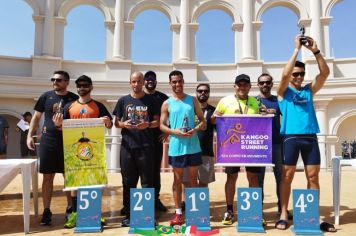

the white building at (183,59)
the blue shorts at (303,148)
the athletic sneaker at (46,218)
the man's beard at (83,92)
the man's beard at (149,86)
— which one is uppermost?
the white building at (183,59)

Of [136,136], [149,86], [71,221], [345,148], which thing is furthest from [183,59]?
[71,221]

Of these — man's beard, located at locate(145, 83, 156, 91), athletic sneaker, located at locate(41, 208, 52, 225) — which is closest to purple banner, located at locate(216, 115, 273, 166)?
man's beard, located at locate(145, 83, 156, 91)

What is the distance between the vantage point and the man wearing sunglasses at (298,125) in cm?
411

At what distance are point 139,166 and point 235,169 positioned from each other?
132cm

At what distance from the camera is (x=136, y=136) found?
4.43 meters

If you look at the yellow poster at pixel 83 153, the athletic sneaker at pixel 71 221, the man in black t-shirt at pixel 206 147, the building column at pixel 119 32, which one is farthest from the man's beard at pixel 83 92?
the building column at pixel 119 32

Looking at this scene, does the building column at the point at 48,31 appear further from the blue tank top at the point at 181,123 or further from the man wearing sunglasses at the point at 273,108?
the man wearing sunglasses at the point at 273,108

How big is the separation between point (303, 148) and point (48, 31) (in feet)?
47.7

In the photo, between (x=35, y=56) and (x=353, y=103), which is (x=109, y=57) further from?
(x=353, y=103)

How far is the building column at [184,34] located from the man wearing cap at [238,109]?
38.9ft

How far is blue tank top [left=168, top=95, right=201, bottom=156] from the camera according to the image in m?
4.25

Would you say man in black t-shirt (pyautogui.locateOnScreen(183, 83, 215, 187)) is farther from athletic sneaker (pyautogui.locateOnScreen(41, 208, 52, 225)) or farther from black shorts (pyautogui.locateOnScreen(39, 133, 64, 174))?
athletic sneaker (pyautogui.locateOnScreen(41, 208, 52, 225))

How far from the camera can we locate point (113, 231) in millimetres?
4070

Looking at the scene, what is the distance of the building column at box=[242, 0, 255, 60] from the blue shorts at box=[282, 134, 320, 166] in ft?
41.5
